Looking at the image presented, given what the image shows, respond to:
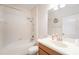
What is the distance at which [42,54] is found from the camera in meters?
1.37

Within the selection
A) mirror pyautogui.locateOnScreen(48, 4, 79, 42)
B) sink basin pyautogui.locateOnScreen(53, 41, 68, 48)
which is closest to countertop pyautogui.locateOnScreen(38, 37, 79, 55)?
sink basin pyautogui.locateOnScreen(53, 41, 68, 48)

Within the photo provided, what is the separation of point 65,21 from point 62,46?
14.2 inches

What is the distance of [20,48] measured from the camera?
143cm

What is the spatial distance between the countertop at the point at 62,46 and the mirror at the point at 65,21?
108mm

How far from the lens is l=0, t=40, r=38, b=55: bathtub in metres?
1.40

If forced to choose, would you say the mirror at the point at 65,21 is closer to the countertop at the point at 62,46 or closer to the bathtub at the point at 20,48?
the countertop at the point at 62,46

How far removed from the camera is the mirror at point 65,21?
1.41m

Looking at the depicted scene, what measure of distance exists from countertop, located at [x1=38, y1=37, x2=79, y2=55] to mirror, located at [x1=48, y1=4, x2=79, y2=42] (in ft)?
0.36

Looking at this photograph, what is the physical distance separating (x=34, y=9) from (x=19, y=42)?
52 centimetres

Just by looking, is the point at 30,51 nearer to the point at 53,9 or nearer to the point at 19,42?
the point at 19,42

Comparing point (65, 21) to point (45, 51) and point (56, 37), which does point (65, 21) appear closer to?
point (56, 37)

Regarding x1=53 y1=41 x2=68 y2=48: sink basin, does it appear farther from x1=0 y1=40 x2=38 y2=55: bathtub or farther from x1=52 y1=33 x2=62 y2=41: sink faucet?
x1=0 y1=40 x2=38 y2=55: bathtub

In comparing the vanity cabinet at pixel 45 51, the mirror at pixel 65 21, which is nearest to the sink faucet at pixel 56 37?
the mirror at pixel 65 21

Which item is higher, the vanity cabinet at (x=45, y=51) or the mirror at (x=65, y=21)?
the mirror at (x=65, y=21)
